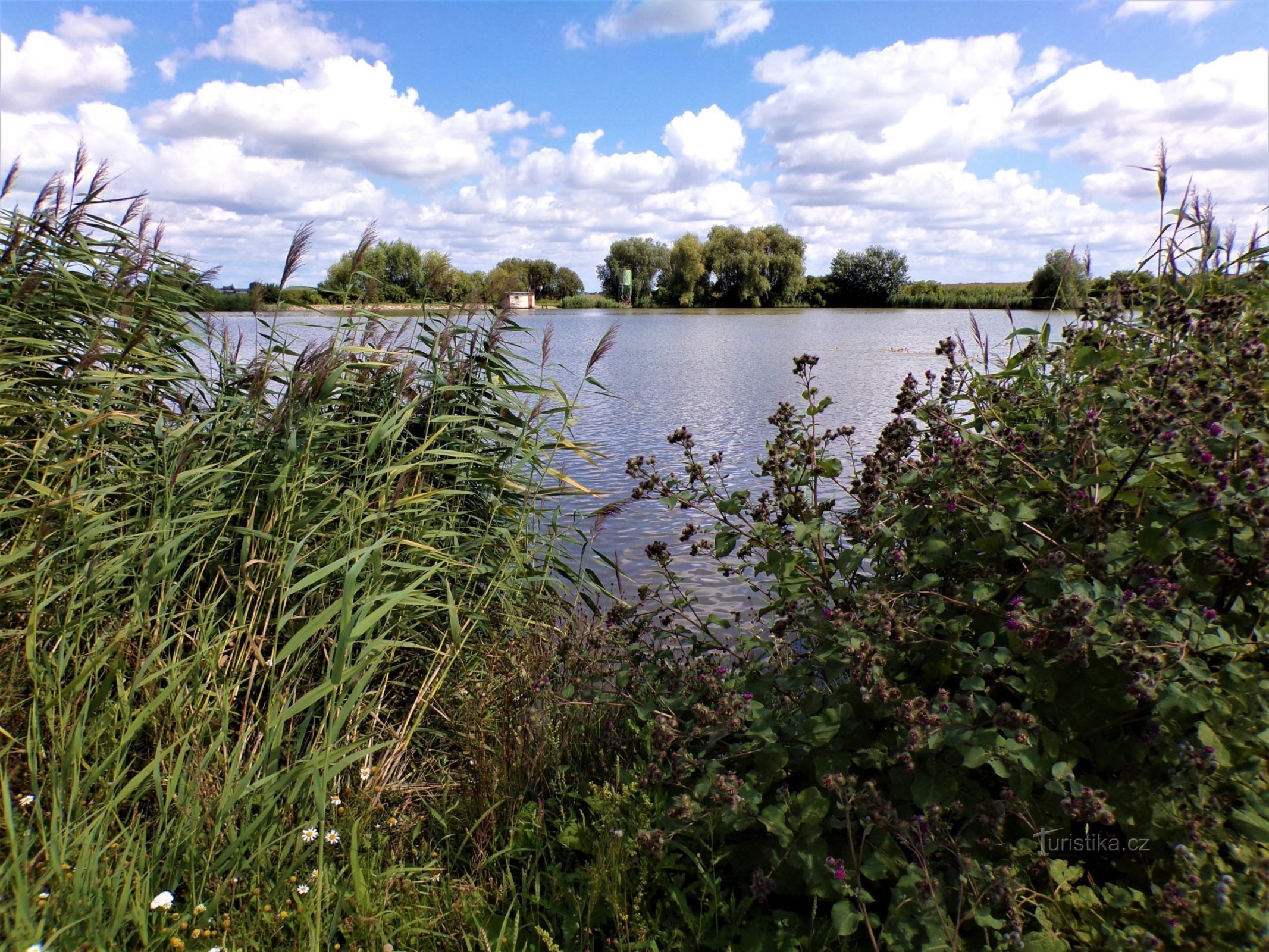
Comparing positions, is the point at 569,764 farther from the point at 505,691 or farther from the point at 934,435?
the point at 934,435

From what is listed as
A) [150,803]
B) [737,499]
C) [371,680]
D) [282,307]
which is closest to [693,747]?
[737,499]

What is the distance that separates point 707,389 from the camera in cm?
1516

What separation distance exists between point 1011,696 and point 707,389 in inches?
518

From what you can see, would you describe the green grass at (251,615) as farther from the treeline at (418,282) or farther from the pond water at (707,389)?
the pond water at (707,389)

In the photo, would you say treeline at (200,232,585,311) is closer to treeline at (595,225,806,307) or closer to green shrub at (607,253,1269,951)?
green shrub at (607,253,1269,951)

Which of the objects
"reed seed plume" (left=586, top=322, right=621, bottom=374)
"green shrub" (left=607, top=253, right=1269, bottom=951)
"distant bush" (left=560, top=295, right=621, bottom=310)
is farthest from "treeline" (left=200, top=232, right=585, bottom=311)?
"distant bush" (left=560, top=295, right=621, bottom=310)

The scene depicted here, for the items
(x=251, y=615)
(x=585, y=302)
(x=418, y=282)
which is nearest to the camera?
(x=251, y=615)

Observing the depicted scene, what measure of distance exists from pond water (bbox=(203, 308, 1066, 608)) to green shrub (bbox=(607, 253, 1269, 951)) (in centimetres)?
98

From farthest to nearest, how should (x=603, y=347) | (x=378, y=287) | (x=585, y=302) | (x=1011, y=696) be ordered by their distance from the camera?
(x=585, y=302)
(x=378, y=287)
(x=603, y=347)
(x=1011, y=696)

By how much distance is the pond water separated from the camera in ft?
21.2

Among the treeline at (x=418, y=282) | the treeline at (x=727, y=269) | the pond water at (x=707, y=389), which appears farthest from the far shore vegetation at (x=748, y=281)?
the treeline at (x=418, y=282)

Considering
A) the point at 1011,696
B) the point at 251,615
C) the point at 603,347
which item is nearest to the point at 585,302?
the point at 603,347

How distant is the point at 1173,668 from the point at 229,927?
2.37 metres

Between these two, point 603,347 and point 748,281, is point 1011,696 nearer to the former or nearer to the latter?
point 603,347
